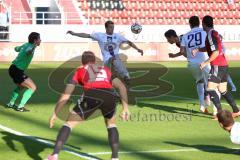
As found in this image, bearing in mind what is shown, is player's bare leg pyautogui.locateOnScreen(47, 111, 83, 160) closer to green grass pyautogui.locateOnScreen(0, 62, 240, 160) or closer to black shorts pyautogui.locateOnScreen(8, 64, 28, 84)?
green grass pyautogui.locateOnScreen(0, 62, 240, 160)

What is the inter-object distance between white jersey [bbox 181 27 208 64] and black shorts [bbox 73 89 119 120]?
20.0ft

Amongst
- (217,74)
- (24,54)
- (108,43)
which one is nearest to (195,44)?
(217,74)

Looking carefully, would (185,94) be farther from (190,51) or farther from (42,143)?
(42,143)

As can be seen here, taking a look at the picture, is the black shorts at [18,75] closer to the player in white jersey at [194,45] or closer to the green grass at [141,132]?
the green grass at [141,132]

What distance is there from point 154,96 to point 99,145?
845 centimetres

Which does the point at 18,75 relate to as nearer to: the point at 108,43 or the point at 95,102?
the point at 108,43

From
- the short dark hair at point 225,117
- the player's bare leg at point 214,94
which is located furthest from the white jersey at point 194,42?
the short dark hair at point 225,117

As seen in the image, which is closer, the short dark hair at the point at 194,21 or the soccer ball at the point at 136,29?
the short dark hair at the point at 194,21

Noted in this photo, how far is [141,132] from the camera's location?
12.4 metres

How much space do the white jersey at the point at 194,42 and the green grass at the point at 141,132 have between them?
1.35 meters

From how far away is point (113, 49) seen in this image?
1645cm

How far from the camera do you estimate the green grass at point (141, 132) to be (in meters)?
10.1

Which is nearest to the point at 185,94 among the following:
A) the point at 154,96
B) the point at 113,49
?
the point at 154,96

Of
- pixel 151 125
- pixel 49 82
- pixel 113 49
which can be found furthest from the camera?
pixel 49 82
